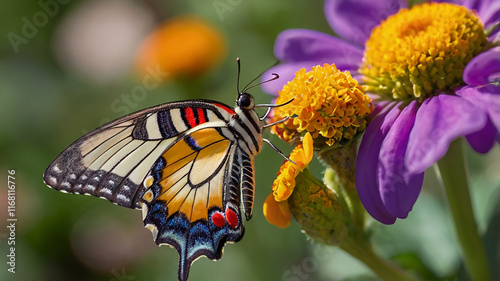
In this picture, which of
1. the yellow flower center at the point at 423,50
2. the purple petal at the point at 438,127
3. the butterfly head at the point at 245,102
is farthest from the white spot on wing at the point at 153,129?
the purple petal at the point at 438,127

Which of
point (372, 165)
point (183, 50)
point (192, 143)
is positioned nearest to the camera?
point (372, 165)

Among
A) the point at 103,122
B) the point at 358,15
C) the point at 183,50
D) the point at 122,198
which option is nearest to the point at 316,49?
the point at 358,15

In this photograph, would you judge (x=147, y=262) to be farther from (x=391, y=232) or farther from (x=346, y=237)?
(x=346, y=237)

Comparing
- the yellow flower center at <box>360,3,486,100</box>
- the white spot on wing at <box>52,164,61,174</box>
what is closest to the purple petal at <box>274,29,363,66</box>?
the yellow flower center at <box>360,3,486,100</box>

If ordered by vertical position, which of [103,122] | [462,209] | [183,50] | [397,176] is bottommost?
[103,122]

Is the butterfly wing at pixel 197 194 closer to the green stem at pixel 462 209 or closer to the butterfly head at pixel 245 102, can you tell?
the butterfly head at pixel 245 102

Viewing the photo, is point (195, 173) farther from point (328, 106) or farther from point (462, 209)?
point (462, 209)

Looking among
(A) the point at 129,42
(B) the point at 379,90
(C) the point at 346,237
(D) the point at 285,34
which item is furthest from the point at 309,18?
(C) the point at 346,237

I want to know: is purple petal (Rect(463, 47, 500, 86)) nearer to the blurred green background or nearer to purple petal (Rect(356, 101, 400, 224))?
purple petal (Rect(356, 101, 400, 224))
